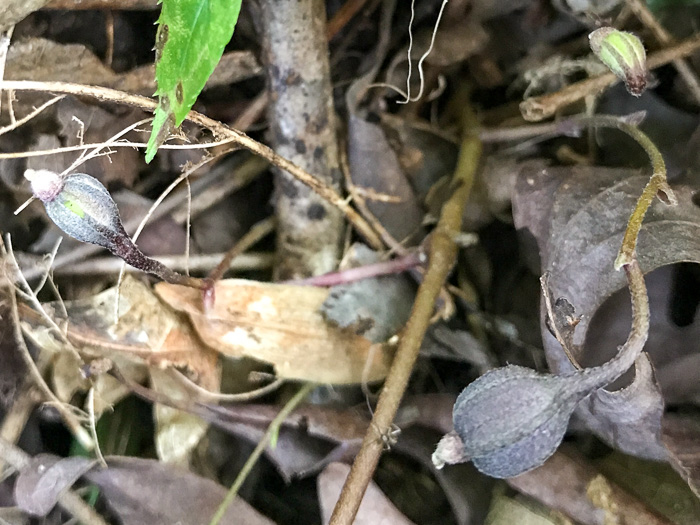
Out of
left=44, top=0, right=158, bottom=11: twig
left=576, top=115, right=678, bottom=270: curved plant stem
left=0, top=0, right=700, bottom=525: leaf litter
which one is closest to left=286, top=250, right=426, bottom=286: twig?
left=0, top=0, right=700, bottom=525: leaf litter

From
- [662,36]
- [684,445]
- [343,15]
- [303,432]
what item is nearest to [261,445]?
[303,432]

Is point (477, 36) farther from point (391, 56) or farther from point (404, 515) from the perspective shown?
point (404, 515)

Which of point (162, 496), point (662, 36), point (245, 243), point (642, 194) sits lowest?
point (162, 496)

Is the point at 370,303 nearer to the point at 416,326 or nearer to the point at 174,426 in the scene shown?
the point at 416,326

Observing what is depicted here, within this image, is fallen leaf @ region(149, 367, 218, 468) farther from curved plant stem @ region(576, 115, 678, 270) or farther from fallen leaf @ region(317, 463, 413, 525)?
curved plant stem @ region(576, 115, 678, 270)

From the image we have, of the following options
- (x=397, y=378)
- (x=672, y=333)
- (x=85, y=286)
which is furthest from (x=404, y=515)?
(x=85, y=286)

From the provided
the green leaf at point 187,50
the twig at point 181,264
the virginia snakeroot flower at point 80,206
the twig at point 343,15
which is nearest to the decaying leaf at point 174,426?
the twig at point 181,264
